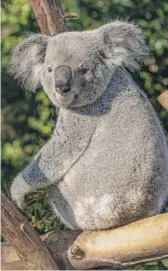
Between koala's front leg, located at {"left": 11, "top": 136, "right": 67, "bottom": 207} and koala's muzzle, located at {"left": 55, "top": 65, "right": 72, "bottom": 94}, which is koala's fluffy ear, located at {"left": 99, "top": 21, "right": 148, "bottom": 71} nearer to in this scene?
koala's muzzle, located at {"left": 55, "top": 65, "right": 72, "bottom": 94}

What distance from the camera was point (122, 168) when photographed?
4004 mm

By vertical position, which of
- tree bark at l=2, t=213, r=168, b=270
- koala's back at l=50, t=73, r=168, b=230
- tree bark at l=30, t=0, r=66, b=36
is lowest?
tree bark at l=2, t=213, r=168, b=270

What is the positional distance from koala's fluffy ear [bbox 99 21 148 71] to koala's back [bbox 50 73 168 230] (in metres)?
0.17

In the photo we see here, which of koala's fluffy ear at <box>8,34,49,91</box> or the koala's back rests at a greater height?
koala's fluffy ear at <box>8,34,49,91</box>

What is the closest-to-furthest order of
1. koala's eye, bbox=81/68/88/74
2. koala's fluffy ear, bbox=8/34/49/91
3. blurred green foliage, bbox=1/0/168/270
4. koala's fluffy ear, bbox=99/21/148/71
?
koala's eye, bbox=81/68/88/74 → koala's fluffy ear, bbox=99/21/148/71 → koala's fluffy ear, bbox=8/34/49/91 → blurred green foliage, bbox=1/0/168/270

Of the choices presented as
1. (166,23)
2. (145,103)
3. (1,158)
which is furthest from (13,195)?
(166,23)

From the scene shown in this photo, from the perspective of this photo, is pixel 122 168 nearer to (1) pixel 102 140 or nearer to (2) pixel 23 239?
(1) pixel 102 140

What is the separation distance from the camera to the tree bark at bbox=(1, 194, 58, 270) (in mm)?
3975

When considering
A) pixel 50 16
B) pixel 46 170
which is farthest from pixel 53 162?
pixel 50 16

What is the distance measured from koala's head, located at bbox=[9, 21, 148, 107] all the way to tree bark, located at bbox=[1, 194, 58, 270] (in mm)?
554

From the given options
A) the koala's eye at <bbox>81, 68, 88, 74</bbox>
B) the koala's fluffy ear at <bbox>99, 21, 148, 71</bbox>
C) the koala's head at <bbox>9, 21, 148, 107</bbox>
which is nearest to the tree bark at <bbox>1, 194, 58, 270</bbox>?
the koala's head at <bbox>9, 21, 148, 107</bbox>

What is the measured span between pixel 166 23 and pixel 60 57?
208 centimetres

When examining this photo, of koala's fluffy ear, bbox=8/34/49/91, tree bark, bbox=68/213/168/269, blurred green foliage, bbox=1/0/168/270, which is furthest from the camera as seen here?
blurred green foliage, bbox=1/0/168/270

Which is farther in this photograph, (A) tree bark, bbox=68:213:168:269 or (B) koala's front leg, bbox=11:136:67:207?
(B) koala's front leg, bbox=11:136:67:207
